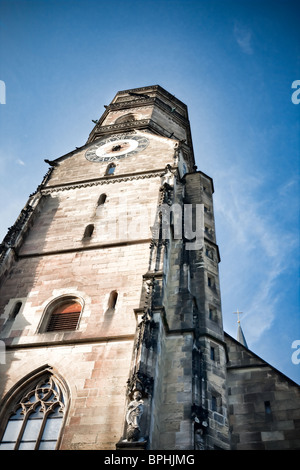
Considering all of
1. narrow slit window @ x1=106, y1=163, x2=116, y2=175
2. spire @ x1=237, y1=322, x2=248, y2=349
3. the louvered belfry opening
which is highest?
spire @ x1=237, y1=322, x2=248, y2=349

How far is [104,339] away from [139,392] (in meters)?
2.26

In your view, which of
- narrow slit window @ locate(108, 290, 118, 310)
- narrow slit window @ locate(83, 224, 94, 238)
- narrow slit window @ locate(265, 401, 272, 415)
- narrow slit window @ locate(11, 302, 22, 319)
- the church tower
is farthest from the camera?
narrow slit window @ locate(83, 224, 94, 238)

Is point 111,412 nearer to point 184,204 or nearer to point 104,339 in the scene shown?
point 104,339

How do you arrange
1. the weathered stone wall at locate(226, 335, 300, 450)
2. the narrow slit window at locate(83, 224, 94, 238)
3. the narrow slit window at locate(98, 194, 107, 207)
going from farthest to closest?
the narrow slit window at locate(98, 194, 107, 207) → the narrow slit window at locate(83, 224, 94, 238) → the weathered stone wall at locate(226, 335, 300, 450)

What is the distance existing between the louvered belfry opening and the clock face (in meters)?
8.79

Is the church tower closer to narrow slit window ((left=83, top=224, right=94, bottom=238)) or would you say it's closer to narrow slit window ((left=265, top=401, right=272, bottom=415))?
narrow slit window ((left=83, top=224, right=94, bottom=238))

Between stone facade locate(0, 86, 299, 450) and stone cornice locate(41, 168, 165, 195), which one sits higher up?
stone cornice locate(41, 168, 165, 195)

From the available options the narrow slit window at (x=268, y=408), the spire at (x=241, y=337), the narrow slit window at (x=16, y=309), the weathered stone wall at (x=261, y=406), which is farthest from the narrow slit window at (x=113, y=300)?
the spire at (x=241, y=337)

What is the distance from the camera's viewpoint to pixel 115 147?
66.8 ft

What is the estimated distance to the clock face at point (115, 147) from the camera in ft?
63.8

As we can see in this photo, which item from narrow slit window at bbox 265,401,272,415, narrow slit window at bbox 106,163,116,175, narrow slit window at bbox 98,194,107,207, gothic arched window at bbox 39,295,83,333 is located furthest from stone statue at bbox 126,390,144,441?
narrow slit window at bbox 106,163,116,175

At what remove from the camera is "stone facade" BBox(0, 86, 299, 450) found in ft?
29.0

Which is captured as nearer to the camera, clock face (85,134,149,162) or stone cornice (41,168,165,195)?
stone cornice (41,168,165,195)

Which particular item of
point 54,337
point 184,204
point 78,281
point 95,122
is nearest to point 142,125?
point 95,122
